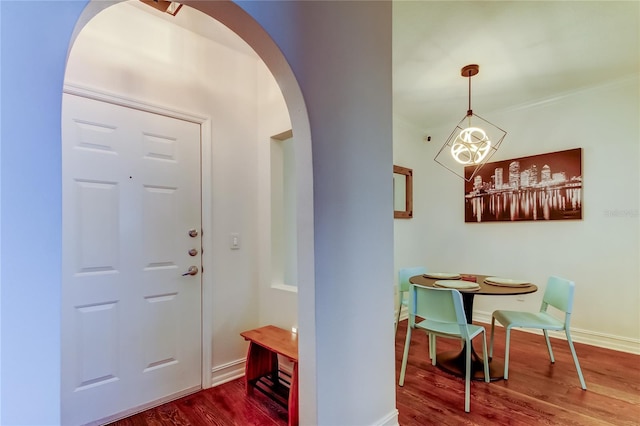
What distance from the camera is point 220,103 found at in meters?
2.32

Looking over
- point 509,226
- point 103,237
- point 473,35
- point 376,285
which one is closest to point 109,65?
point 103,237

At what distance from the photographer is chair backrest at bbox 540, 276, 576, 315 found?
218cm

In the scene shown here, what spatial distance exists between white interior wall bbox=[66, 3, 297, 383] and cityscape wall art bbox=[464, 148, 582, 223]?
265 cm

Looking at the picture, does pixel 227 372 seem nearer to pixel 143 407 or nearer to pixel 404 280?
pixel 143 407

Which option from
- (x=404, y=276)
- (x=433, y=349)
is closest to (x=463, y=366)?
(x=433, y=349)

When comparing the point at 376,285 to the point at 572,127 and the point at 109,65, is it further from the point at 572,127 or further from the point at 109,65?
the point at 572,127

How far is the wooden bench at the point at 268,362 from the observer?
200 centimetres

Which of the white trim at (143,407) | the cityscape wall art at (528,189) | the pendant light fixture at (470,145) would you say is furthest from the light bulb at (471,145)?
the white trim at (143,407)

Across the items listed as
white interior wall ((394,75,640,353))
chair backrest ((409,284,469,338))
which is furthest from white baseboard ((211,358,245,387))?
white interior wall ((394,75,640,353))

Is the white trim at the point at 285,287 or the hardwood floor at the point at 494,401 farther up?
the white trim at the point at 285,287

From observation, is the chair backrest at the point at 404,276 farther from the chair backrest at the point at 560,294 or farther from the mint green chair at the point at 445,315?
the chair backrest at the point at 560,294

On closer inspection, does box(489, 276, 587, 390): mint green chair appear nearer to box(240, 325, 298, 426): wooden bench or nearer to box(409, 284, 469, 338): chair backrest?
box(409, 284, 469, 338): chair backrest

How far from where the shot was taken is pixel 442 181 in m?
4.07

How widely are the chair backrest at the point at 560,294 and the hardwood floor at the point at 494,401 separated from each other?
1.73 ft
